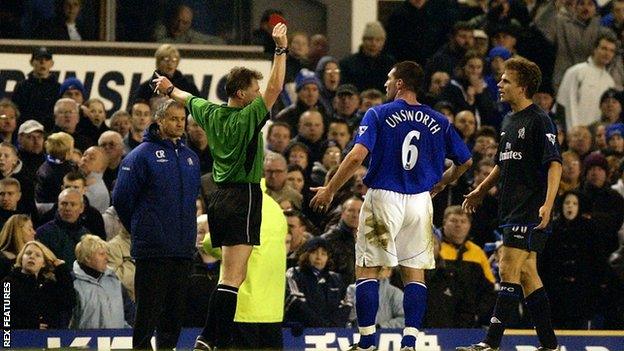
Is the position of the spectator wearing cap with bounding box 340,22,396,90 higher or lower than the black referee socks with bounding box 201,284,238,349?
higher

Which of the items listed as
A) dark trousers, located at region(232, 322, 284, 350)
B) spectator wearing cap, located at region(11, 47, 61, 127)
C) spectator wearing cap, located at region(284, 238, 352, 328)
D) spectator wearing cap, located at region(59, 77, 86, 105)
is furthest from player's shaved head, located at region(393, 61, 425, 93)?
spectator wearing cap, located at region(11, 47, 61, 127)

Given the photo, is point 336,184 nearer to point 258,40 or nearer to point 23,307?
point 23,307

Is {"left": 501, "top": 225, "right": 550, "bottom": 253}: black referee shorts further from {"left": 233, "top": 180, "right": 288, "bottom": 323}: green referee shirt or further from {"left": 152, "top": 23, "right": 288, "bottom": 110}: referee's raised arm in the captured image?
{"left": 233, "top": 180, "right": 288, "bottom": 323}: green referee shirt

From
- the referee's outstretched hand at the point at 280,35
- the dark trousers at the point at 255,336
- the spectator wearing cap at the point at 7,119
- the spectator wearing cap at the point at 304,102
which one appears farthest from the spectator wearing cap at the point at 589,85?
the referee's outstretched hand at the point at 280,35

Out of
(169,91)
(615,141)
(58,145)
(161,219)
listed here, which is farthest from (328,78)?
(161,219)

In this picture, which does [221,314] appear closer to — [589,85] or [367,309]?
[367,309]

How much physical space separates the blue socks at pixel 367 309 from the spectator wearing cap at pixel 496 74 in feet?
28.4

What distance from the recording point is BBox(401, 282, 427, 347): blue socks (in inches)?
477

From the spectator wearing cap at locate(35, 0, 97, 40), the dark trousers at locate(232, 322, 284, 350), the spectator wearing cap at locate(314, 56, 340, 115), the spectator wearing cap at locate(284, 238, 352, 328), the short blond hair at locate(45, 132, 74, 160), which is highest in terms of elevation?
the spectator wearing cap at locate(35, 0, 97, 40)

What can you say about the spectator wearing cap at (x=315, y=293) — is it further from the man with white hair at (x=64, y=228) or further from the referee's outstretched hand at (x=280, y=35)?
the referee's outstretched hand at (x=280, y=35)

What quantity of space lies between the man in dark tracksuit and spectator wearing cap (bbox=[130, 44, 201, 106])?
15.8 ft

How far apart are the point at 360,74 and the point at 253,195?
8.65m

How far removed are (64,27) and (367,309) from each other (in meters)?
8.95

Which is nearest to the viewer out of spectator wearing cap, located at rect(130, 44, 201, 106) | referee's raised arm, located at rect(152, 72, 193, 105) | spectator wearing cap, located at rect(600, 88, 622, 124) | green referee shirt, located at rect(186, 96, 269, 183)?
green referee shirt, located at rect(186, 96, 269, 183)
